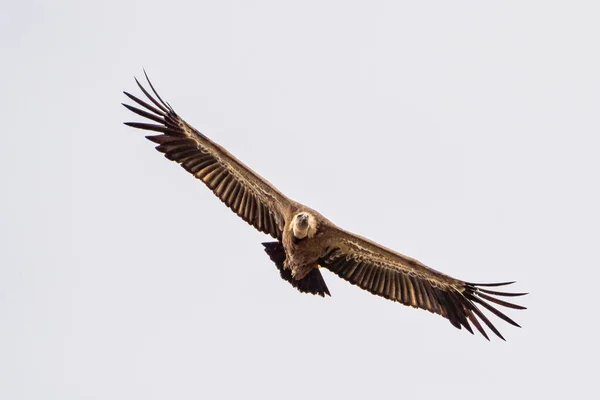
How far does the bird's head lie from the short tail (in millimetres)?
939

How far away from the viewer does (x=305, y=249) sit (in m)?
18.3

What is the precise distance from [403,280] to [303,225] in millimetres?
2156

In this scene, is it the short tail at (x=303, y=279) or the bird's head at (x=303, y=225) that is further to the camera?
the short tail at (x=303, y=279)

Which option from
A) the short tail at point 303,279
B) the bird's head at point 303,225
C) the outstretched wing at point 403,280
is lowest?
the short tail at point 303,279

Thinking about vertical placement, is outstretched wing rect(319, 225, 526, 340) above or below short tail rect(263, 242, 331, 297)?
above

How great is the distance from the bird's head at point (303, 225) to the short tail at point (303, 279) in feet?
3.08

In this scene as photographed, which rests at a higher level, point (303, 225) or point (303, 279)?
point (303, 225)

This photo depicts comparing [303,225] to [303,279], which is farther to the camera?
[303,279]

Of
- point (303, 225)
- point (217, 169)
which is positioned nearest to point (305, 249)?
point (303, 225)

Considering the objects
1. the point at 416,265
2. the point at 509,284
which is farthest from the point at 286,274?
the point at 509,284

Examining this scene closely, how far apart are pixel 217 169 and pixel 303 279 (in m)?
2.24

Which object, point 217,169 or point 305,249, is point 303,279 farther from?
point 217,169

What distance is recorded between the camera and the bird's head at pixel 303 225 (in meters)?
17.9

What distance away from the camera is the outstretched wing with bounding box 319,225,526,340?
Answer: 18562 millimetres
